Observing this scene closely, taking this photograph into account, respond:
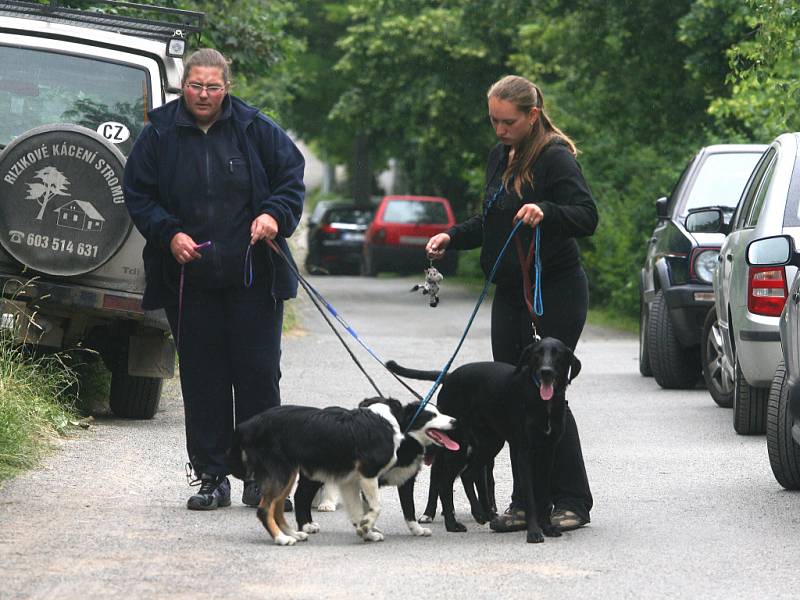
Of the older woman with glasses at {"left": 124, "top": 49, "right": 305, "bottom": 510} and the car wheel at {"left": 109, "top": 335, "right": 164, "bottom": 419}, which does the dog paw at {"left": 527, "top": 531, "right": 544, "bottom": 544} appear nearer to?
the older woman with glasses at {"left": 124, "top": 49, "right": 305, "bottom": 510}

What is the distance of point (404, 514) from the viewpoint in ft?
21.9

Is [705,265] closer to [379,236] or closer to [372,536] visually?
[372,536]

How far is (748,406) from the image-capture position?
9859mm

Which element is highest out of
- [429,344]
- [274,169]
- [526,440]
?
[274,169]

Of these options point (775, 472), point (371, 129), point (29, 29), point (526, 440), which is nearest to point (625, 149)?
point (371, 129)

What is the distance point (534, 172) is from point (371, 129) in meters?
27.3

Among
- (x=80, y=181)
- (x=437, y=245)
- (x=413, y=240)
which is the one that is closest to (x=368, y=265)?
(x=413, y=240)

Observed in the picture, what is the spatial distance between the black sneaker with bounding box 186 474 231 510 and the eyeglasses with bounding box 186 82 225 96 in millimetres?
1669

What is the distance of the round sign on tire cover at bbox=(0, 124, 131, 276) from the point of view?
29.2 feet

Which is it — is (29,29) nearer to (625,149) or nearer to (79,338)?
(79,338)

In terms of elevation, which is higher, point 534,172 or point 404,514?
point 534,172

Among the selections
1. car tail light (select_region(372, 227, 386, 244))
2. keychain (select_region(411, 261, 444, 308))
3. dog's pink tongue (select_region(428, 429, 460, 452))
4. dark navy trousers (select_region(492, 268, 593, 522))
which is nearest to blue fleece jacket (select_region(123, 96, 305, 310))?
keychain (select_region(411, 261, 444, 308))

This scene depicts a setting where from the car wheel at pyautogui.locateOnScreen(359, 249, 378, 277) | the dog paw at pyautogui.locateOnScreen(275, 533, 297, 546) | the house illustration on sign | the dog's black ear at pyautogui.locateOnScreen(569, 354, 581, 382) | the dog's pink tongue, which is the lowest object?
the car wheel at pyautogui.locateOnScreen(359, 249, 378, 277)

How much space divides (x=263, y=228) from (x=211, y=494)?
1.23 m
